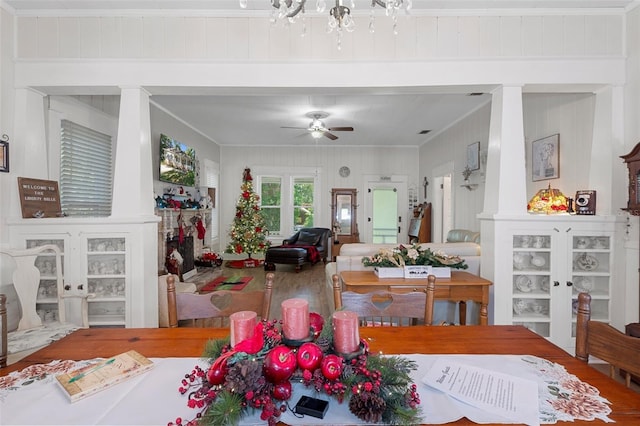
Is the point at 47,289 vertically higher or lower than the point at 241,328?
lower

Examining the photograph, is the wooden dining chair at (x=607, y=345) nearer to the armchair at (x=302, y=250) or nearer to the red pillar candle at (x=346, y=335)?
the red pillar candle at (x=346, y=335)

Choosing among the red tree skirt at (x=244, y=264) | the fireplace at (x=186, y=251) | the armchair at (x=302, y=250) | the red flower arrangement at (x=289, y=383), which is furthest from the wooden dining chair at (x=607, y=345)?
the red tree skirt at (x=244, y=264)

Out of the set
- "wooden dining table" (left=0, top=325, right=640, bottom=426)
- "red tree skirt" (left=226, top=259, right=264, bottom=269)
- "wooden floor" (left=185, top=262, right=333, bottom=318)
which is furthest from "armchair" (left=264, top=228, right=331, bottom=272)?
"wooden dining table" (left=0, top=325, right=640, bottom=426)

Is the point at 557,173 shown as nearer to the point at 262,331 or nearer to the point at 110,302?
the point at 262,331

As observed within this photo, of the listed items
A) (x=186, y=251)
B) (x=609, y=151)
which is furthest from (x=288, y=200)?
(x=609, y=151)

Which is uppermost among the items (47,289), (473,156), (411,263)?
(473,156)

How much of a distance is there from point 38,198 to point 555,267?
4232 mm

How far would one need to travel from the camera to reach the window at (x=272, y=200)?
7719 millimetres

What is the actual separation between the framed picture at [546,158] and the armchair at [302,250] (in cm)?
391

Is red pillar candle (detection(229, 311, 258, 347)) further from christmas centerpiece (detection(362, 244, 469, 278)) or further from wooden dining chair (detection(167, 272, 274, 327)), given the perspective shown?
christmas centerpiece (detection(362, 244, 469, 278))

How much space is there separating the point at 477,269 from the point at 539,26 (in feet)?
6.95

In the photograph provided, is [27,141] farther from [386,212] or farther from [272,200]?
[386,212]

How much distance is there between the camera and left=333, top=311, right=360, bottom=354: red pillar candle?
0.83 meters

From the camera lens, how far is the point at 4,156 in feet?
7.77
